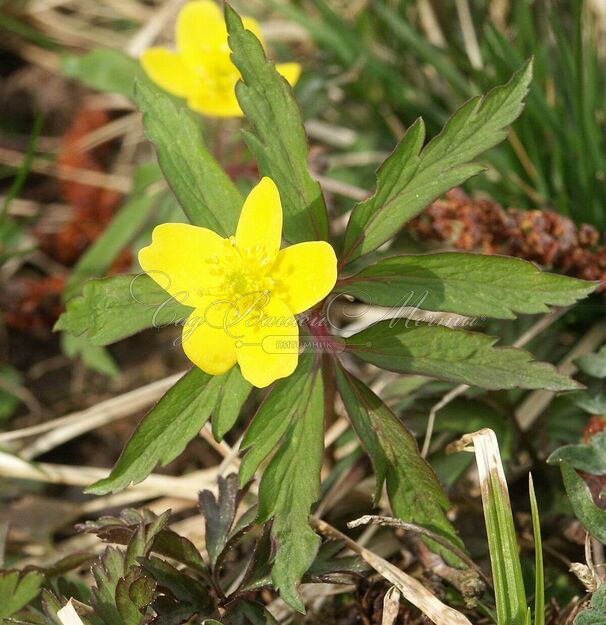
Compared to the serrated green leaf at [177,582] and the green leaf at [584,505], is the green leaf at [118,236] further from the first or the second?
the green leaf at [584,505]

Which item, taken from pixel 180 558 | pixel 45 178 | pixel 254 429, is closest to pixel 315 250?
pixel 254 429

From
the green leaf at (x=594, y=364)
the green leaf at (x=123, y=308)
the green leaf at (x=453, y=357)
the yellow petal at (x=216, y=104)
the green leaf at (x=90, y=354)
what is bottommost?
the green leaf at (x=90, y=354)

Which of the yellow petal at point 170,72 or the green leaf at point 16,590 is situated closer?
the green leaf at point 16,590

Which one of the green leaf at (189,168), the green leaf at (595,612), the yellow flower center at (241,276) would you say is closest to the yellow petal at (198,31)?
the green leaf at (189,168)

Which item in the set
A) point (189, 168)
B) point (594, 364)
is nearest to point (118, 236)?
point (189, 168)

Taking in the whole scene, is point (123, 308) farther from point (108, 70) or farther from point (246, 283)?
point (108, 70)

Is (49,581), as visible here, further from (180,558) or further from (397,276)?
(397,276)

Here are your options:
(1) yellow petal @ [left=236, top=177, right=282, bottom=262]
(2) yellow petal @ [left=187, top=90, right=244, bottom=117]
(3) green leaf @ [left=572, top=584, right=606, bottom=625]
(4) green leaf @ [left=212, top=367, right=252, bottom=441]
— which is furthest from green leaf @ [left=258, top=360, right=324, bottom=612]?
(2) yellow petal @ [left=187, top=90, right=244, bottom=117]
